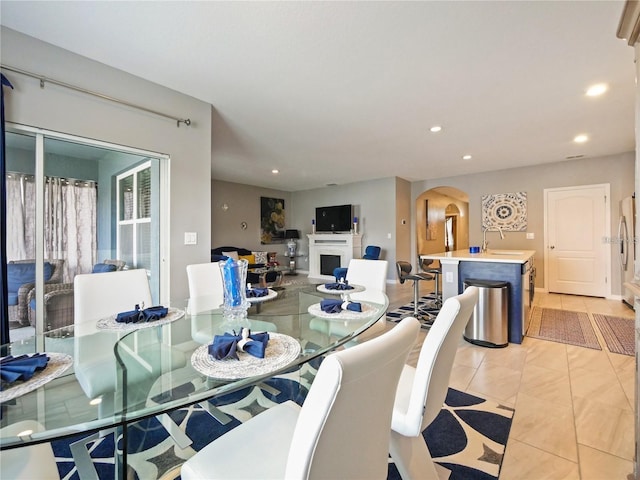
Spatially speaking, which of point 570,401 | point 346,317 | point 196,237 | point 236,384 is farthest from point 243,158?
point 570,401

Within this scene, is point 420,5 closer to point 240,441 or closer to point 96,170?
point 240,441

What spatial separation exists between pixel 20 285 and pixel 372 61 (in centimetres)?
307

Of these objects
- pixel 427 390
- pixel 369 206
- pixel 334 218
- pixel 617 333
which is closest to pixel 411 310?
pixel 617 333

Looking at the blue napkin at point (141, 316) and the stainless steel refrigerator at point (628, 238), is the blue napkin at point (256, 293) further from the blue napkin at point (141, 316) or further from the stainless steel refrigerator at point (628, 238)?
the stainless steel refrigerator at point (628, 238)

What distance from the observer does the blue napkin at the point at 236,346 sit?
1.07m

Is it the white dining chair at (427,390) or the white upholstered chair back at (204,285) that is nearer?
the white dining chair at (427,390)

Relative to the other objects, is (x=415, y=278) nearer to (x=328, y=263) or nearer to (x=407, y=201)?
(x=407, y=201)

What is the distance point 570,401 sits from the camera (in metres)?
2.03

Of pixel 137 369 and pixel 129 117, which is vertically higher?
pixel 129 117

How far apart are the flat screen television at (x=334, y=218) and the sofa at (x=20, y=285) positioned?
20.2 feet

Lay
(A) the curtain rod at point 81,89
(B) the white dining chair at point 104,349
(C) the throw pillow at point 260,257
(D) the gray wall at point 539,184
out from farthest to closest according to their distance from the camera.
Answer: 1. (C) the throw pillow at point 260,257
2. (D) the gray wall at point 539,184
3. (A) the curtain rod at point 81,89
4. (B) the white dining chair at point 104,349

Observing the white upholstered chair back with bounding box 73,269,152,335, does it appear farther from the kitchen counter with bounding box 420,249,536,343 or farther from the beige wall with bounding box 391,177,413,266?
the beige wall with bounding box 391,177,413,266

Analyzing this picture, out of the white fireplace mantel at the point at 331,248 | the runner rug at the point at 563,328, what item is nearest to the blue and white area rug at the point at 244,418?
the runner rug at the point at 563,328

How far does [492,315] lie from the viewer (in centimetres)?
306
